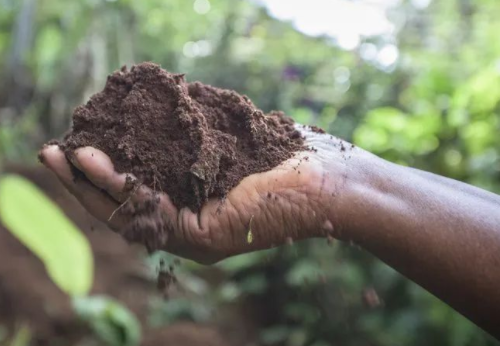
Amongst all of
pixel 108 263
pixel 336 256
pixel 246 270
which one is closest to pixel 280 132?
pixel 336 256

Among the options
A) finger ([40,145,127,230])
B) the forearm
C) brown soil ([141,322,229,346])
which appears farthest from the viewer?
brown soil ([141,322,229,346])

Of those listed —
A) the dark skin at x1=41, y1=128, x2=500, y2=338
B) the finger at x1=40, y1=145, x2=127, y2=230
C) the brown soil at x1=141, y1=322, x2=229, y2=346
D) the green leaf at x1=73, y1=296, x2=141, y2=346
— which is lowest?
the brown soil at x1=141, y1=322, x2=229, y2=346

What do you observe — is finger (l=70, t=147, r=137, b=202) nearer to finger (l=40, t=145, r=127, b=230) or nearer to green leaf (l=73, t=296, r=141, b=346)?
finger (l=40, t=145, r=127, b=230)

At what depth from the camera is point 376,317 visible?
2.38 meters

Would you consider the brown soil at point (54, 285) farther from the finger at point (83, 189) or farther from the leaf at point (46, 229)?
the finger at point (83, 189)

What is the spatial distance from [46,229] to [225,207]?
34.5 inches

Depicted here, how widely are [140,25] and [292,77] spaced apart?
135 cm

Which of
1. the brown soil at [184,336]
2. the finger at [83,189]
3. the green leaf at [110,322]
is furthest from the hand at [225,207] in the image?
the brown soil at [184,336]

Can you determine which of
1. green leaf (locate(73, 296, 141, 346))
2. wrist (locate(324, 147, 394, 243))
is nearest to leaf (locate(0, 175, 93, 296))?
green leaf (locate(73, 296, 141, 346))

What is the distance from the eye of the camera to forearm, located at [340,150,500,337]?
90cm

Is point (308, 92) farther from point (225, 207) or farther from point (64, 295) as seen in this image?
point (225, 207)

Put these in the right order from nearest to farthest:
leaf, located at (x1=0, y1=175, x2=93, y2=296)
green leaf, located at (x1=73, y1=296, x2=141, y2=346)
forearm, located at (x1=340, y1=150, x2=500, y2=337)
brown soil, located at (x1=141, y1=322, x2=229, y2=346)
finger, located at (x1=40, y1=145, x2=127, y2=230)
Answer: forearm, located at (x1=340, y1=150, x2=500, y2=337)
finger, located at (x1=40, y1=145, x2=127, y2=230)
leaf, located at (x1=0, y1=175, x2=93, y2=296)
green leaf, located at (x1=73, y1=296, x2=141, y2=346)
brown soil, located at (x1=141, y1=322, x2=229, y2=346)

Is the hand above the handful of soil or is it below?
below

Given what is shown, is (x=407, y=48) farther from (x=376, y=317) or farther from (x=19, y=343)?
(x=19, y=343)
